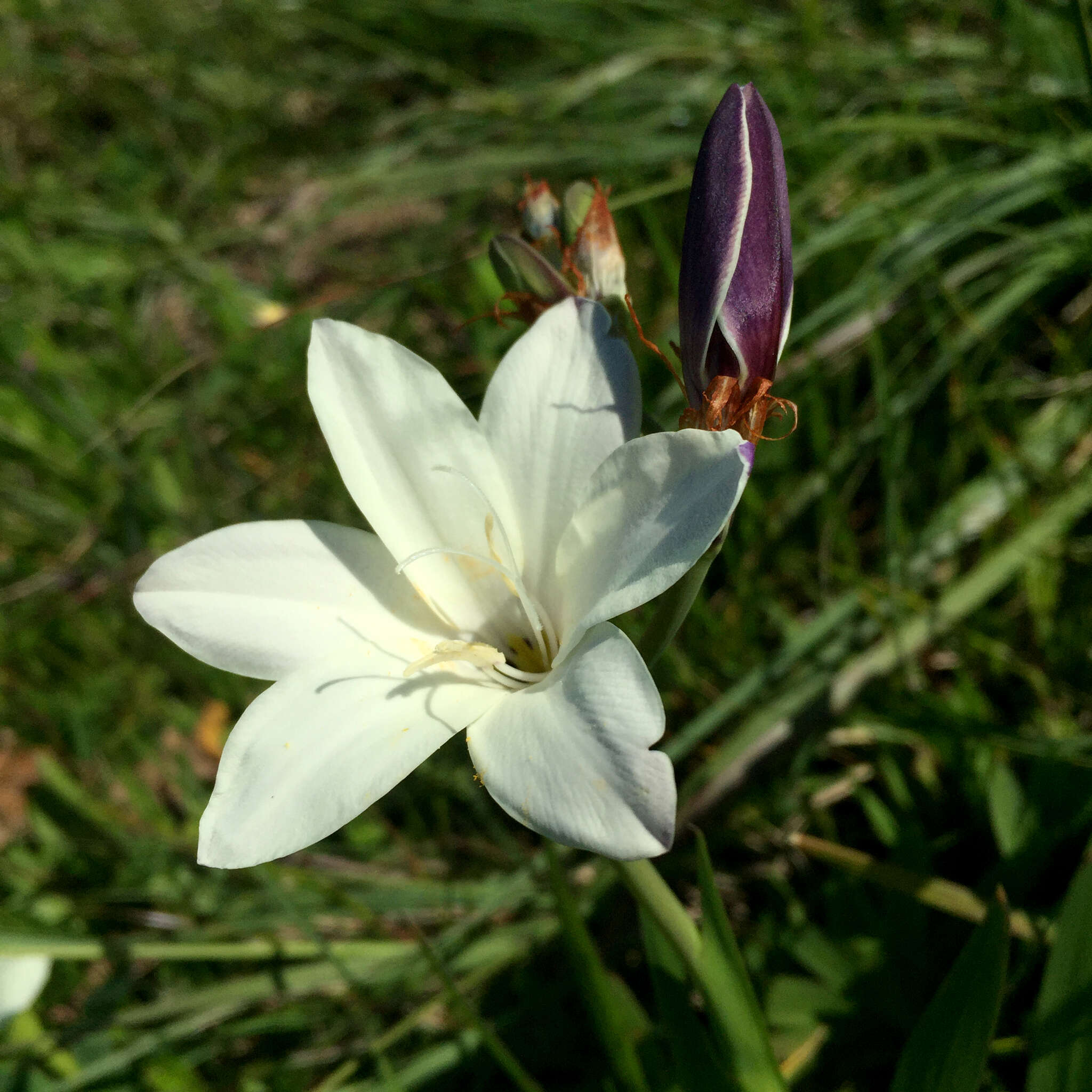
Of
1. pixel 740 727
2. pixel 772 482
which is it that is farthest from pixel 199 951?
pixel 772 482

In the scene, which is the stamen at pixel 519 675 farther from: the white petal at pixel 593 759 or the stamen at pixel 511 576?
the white petal at pixel 593 759

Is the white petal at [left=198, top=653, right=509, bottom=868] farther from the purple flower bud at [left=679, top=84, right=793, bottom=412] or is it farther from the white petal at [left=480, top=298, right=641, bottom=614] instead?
the purple flower bud at [left=679, top=84, right=793, bottom=412]

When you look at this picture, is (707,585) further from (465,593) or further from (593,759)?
(593,759)

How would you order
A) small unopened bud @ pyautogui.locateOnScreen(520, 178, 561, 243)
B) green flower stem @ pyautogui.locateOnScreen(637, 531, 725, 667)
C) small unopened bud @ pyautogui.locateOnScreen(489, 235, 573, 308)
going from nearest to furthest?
green flower stem @ pyautogui.locateOnScreen(637, 531, 725, 667), small unopened bud @ pyautogui.locateOnScreen(489, 235, 573, 308), small unopened bud @ pyautogui.locateOnScreen(520, 178, 561, 243)

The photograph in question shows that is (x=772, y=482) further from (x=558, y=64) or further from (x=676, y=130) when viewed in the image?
(x=558, y=64)

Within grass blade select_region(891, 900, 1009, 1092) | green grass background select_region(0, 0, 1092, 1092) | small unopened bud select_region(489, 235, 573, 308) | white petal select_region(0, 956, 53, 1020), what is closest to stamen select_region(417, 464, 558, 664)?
small unopened bud select_region(489, 235, 573, 308)

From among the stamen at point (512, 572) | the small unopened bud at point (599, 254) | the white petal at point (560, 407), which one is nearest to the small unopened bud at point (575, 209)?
the small unopened bud at point (599, 254)
